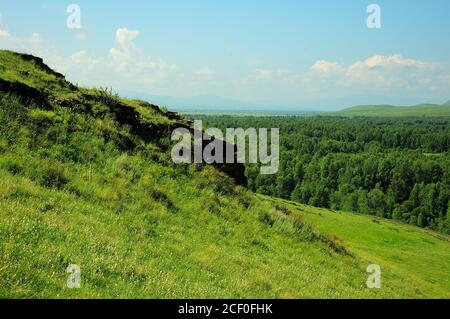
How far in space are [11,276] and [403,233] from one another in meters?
72.9

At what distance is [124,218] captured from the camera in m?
13.4

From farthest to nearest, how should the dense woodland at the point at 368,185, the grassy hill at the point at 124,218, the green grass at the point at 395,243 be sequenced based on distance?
the dense woodland at the point at 368,185, the green grass at the point at 395,243, the grassy hill at the point at 124,218

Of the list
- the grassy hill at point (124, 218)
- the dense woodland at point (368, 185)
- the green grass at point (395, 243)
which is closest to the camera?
the grassy hill at point (124, 218)

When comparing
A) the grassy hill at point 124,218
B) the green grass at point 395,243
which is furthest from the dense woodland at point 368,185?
the grassy hill at point 124,218

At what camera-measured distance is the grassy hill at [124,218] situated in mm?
9016

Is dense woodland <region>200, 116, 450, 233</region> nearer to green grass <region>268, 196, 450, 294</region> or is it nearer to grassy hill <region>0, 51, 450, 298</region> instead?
green grass <region>268, 196, 450, 294</region>

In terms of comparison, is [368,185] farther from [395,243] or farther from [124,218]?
[124,218]

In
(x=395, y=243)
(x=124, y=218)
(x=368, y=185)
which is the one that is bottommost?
(x=368, y=185)

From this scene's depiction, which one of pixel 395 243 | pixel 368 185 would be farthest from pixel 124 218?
pixel 368 185

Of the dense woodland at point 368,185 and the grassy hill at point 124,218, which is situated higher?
the grassy hill at point 124,218

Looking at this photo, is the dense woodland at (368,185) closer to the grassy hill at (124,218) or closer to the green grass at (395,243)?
the green grass at (395,243)

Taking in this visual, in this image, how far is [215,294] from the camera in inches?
386

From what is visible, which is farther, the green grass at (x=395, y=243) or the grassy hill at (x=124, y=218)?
the green grass at (x=395, y=243)

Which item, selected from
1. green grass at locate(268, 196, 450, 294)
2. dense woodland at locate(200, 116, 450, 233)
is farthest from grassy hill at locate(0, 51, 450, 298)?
dense woodland at locate(200, 116, 450, 233)
